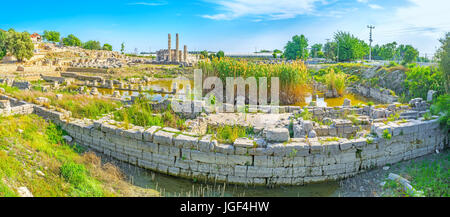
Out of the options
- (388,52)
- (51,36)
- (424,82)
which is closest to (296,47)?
(388,52)

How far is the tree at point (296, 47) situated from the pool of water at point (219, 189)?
2008 inches

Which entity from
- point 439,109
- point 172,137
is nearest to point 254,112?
point 172,137

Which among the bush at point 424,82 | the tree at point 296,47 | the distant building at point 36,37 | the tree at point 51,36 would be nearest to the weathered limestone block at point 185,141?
the bush at point 424,82

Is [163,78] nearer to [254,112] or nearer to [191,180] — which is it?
[254,112]

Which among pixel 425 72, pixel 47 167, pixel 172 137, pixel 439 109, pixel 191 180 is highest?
pixel 425 72

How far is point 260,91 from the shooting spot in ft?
48.9

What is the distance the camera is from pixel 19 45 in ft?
159

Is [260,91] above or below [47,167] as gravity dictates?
above

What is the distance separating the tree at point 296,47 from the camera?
5619 centimetres

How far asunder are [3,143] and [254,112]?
8066 mm

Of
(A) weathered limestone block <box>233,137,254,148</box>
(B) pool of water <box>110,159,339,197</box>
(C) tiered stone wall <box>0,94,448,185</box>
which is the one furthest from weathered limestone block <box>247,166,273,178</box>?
(A) weathered limestone block <box>233,137,254,148</box>

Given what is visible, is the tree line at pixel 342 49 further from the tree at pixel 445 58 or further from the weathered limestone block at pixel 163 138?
the weathered limestone block at pixel 163 138

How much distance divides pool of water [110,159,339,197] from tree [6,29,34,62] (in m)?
52.0

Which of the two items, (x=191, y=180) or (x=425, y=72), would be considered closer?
(x=191, y=180)
